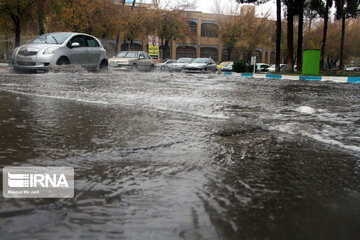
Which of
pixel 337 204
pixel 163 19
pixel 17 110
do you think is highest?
pixel 163 19

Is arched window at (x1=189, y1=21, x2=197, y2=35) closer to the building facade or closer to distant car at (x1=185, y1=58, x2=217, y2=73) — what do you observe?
the building facade

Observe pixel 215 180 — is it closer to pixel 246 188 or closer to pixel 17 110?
pixel 246 188

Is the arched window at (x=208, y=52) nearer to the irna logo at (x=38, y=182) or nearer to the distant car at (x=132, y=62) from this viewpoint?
the distant car at (x=132, y=62)

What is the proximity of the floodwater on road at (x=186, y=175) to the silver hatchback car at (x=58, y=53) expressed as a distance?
266 inches

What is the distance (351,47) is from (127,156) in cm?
5456

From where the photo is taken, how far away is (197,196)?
1.62 metres

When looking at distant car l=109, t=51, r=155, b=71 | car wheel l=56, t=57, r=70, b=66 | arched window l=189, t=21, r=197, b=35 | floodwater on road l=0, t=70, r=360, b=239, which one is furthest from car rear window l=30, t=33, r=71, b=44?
arched window l=189, t=21, r=197, b=35

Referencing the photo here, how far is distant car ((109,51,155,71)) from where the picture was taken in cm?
1919

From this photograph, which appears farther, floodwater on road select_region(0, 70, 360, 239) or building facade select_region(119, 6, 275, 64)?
building facade select_region(119, 6, 275, 64)

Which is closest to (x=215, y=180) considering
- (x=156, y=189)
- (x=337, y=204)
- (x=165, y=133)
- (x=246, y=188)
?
(x=246, y=188)

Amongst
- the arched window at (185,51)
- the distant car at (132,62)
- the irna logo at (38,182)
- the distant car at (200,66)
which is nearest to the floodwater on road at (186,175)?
the irna logo at (38,182)

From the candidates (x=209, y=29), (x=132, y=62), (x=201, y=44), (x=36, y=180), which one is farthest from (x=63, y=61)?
(x=209, y=29)

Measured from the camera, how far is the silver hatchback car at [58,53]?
9.88 metres

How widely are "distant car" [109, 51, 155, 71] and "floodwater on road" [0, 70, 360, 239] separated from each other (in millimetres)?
15860
